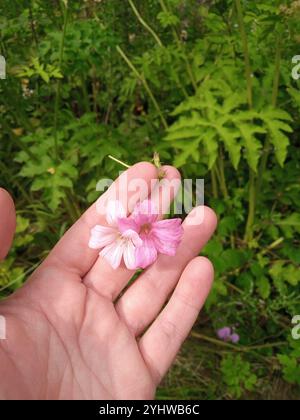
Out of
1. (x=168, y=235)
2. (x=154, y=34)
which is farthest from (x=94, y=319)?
(x=154, y=34)


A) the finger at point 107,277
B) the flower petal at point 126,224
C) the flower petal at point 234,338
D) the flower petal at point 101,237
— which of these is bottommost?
the flower petal at point 234,338

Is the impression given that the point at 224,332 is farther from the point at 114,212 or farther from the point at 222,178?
the point at 114,212

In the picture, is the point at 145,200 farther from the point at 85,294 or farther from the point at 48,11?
the point at 48,11

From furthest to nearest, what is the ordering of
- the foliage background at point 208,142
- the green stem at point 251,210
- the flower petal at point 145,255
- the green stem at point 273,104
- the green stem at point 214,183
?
the green stem at point 214,183, the green stem at point 251,210, the foliage background at point 208,142, the green stem at point 273,104, the flower petal at point 145,255

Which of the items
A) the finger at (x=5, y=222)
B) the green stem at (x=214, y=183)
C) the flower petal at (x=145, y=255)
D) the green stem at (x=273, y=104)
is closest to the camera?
the finger at (x=5, y=222)

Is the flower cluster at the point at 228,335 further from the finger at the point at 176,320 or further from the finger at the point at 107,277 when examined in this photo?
the finger at the point at 107,277

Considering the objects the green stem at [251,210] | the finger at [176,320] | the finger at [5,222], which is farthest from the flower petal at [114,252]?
the green stem at [251,210]

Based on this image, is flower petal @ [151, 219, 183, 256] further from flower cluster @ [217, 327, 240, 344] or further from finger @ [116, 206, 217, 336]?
flower cluster @ [217, 327, 240, 344]
